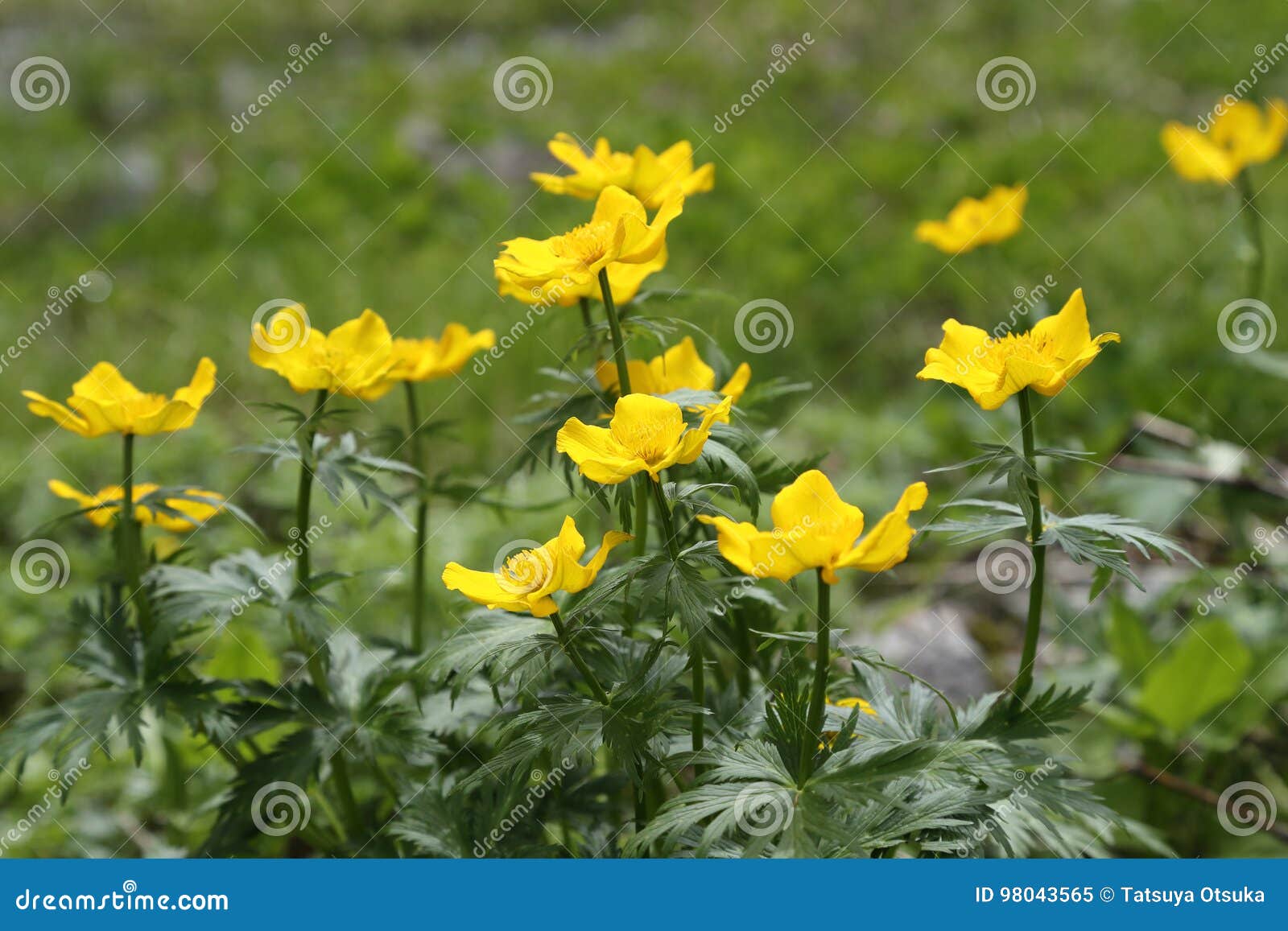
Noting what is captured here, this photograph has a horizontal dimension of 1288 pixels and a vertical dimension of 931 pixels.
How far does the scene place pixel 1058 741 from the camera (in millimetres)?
2322

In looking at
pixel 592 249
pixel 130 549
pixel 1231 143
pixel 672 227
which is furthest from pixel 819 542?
pixel 672 227

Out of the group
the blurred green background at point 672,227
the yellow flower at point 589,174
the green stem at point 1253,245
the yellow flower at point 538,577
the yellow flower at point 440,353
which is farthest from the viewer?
the blurred green background at point 672,227

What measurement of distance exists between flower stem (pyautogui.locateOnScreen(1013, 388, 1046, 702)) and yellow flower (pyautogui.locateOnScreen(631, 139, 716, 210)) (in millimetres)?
571

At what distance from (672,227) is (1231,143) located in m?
2.08

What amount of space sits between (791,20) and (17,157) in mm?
3628

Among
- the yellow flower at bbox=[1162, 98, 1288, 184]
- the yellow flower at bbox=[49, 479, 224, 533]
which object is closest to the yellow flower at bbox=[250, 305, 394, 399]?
the yellow flower at bbox=[49, 479, 224, 533]

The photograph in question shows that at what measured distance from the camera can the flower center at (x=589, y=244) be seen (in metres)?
1.34

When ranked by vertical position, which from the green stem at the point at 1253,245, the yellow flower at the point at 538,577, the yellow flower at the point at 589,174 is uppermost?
the green stem at the point at 1253,245

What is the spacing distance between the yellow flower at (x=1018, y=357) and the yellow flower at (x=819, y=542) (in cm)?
22

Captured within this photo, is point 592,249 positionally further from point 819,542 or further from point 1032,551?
point 1032,551

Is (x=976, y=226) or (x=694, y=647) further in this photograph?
(x=976, y=226)

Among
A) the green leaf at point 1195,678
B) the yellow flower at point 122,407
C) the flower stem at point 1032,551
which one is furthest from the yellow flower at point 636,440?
the green leaf at point 1195,678

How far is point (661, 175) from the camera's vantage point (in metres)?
1.64

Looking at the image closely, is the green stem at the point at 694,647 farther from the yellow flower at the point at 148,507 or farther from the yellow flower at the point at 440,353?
the yellow flower at the point at 148,507
